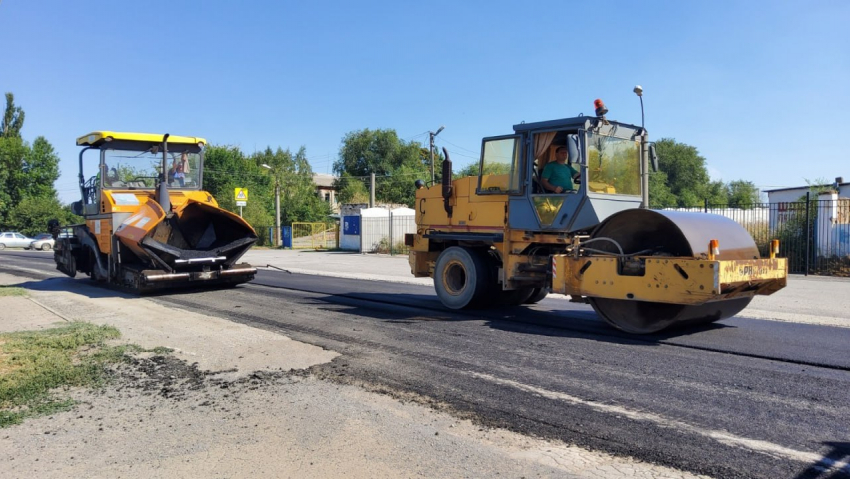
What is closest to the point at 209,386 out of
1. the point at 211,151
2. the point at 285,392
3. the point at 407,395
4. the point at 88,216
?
the point at 285,392

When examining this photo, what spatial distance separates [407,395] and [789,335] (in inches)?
201

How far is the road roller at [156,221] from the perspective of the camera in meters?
11.5

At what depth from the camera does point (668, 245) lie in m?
7.44

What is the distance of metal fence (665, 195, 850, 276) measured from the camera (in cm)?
1680

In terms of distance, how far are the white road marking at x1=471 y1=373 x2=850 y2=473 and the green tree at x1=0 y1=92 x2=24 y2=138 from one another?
7516 centimetres

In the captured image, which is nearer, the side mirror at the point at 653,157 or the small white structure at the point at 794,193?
the side mirror at the point at 653,157

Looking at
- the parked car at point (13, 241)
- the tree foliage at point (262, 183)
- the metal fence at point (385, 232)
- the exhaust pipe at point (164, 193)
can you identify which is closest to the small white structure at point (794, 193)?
the metal fence at point (385, 232)

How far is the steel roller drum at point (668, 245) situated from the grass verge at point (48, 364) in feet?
18.6

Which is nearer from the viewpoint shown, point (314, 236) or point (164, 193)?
point (164, 193)

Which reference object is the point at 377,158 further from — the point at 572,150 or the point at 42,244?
the point at 572,150

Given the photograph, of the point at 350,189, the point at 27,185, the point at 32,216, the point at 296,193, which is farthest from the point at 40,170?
the point at 350,189

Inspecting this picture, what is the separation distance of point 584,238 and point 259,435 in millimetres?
5164

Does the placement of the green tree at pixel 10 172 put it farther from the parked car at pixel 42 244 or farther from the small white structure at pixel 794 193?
the small white structure at pixel 794 193

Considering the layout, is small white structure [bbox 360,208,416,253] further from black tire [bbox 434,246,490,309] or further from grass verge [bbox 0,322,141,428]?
grass verge [bbox 0,322,141,428]
